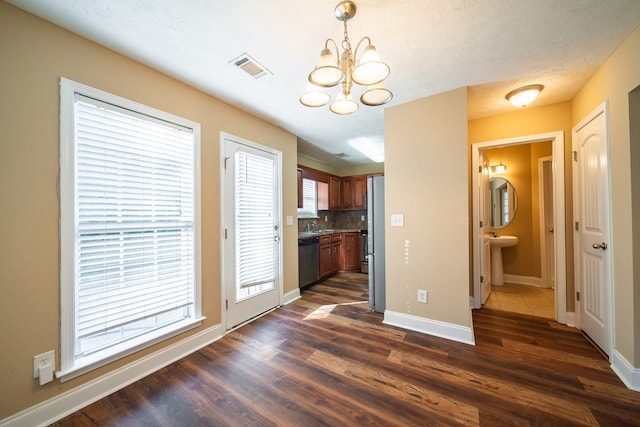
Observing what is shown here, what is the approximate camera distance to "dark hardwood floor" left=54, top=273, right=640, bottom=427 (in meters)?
1.42

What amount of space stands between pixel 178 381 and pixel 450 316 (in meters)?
2.44

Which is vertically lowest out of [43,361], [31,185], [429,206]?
[43,361]

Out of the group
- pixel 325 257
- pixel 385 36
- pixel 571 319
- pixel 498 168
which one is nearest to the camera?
pixel 385 36

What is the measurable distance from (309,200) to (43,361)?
4.16 meters

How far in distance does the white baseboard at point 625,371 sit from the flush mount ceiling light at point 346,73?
252 cm

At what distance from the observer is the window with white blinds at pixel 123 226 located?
5.09 feet

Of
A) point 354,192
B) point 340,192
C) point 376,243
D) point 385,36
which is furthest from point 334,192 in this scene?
point 385,36

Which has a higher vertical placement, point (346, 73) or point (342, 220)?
point (346, 73)

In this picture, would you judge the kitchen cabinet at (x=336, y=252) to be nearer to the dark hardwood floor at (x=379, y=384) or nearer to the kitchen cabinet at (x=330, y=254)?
the kitchen cabinet at (x=330, y=254)

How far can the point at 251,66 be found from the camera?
1924 mm

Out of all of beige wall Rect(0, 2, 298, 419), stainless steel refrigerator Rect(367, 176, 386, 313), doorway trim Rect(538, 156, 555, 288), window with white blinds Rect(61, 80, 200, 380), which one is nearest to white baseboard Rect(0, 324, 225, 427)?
beige wall Rect(0, 2, 298, 419)

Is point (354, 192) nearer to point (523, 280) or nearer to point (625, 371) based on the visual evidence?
point (523, 280)

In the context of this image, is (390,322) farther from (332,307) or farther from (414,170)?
(414,170)

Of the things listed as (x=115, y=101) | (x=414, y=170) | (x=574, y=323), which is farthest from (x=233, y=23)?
(x=574, y=323)
